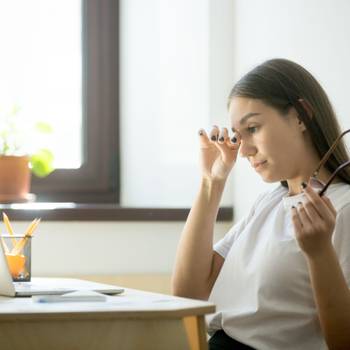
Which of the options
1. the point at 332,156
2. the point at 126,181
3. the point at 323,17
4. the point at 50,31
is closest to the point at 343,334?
the point at 332,156

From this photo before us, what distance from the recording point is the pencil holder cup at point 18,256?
1.94 meters

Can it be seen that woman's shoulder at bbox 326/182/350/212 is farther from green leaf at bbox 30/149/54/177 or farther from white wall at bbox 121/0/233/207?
green leaf at bbox 30/149/54/177

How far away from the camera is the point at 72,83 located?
318cm

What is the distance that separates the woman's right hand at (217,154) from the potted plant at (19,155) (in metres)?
1.08

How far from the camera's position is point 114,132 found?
10.3 feet

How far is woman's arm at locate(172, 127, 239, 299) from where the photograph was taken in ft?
6.73

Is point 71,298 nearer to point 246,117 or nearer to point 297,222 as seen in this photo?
point 297,222

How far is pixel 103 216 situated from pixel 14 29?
79 cm

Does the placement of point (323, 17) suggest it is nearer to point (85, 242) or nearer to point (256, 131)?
point (256, 131)

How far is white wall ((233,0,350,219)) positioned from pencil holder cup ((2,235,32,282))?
0.81m

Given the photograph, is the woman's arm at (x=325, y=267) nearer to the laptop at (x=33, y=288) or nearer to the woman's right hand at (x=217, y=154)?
the laptop at (x=33, y=288)

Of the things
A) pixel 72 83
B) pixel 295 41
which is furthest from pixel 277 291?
pixel 72 83

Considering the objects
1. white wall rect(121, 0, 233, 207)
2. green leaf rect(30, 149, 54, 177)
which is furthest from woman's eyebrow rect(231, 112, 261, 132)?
green leaf rect(30, 149, 54, 177)

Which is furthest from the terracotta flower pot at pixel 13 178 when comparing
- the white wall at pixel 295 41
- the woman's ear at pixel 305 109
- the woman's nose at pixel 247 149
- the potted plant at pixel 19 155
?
the woman's ear at pixel 305 109
